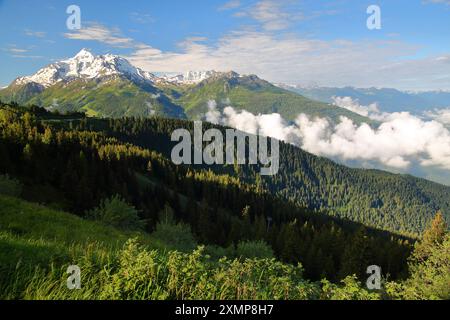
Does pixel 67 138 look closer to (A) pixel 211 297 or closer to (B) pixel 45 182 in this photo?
(B) pixel 45 182

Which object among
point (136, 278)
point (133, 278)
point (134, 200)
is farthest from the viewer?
point (134, 200)

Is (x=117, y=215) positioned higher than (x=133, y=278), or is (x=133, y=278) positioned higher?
(x=133, y=278)

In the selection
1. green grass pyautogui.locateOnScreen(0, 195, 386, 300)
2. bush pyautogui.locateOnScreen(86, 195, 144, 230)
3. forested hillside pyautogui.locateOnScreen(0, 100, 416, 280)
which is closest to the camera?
green grass pyautogui.locateOnScreen(0, 195, 386, 300)

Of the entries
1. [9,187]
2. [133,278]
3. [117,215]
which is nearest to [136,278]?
[133,278]

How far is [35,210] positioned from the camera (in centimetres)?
2431

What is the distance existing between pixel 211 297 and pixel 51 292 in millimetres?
3345

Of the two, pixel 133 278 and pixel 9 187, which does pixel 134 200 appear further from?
pixel 133 278

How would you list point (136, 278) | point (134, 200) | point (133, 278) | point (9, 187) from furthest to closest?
point (134, 200) → point (9, 187) → point (136, 278) → point (133, 278)

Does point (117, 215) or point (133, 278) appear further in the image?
point (117, 215)

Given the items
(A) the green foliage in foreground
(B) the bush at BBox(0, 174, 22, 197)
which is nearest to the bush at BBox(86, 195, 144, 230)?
(B) the bush at BBox(0, 174, 22, 197)

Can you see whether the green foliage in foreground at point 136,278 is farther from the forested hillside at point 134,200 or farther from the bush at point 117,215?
the forested hillside at point 134,200

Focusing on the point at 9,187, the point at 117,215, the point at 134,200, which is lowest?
the point at 134,200

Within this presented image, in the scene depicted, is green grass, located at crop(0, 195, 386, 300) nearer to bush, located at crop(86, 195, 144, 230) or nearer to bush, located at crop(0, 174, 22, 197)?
bush, located at crop(86, 195, 144, 230)

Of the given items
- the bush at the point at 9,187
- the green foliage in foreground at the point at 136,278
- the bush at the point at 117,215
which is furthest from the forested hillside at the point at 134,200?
the green foliage in foreground at the point at 136,278
